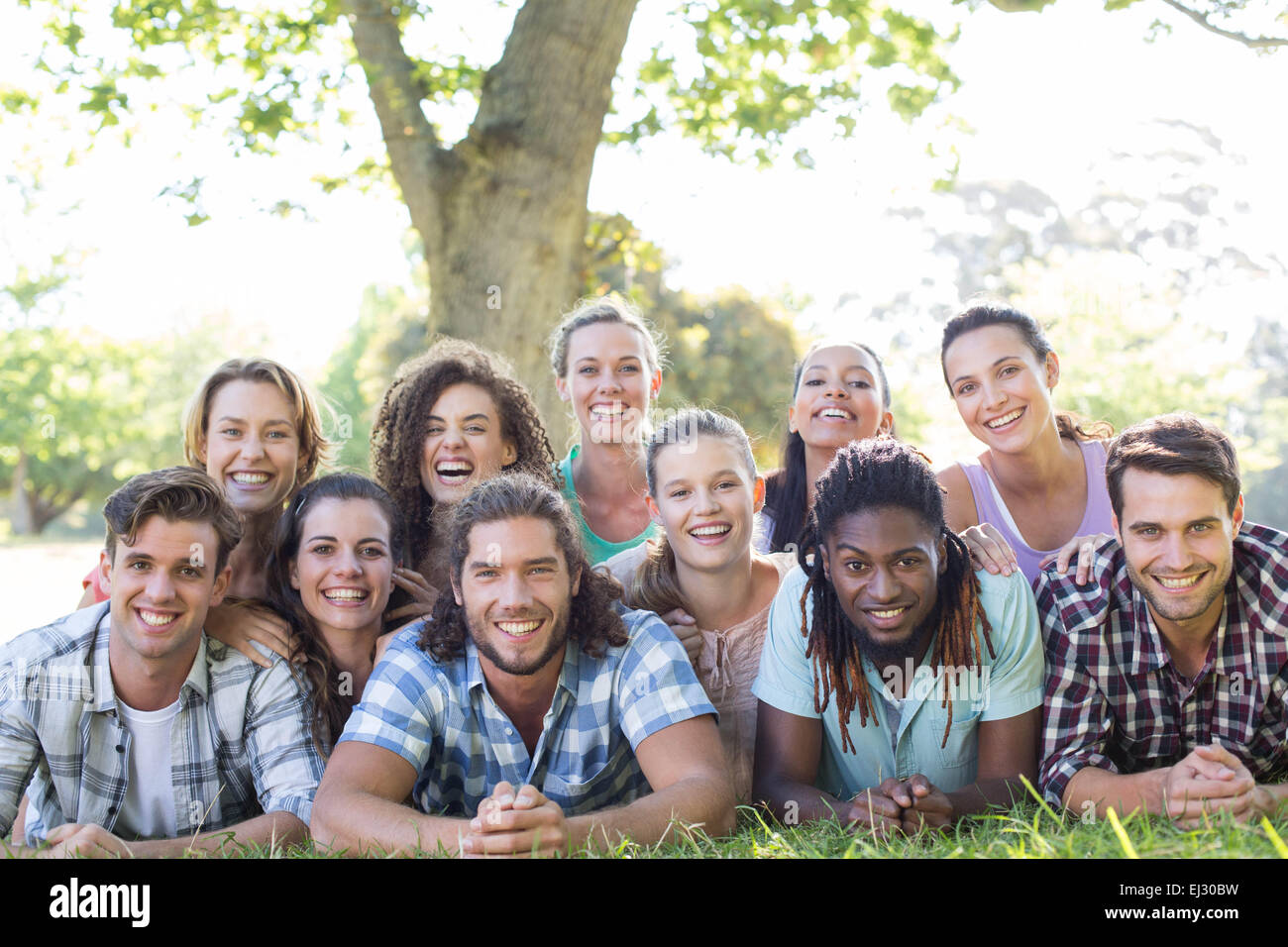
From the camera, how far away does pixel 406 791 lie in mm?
3898

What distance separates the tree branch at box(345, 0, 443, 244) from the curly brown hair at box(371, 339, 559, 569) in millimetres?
3852

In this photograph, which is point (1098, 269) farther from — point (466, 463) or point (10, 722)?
point (10, 722)

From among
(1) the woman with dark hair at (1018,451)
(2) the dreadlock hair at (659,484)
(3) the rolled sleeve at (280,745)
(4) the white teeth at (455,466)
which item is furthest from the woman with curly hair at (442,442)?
(1) the woman with dark hair at (1018,451)

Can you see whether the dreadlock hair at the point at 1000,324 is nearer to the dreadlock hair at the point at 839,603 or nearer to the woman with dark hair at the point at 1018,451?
the woman with dark hair at the point at 1018,451

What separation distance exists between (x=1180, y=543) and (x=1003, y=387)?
1.42 metres

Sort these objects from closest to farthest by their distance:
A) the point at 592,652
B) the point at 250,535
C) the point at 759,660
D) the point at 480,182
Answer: the point at 592,652
the point at 759,660
the point at 250,535
the point at 480,182

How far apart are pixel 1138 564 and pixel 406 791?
2.75 meters

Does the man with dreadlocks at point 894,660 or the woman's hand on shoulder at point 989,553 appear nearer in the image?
the man with dreadlocks at point 894,660

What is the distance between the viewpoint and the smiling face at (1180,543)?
3.88m

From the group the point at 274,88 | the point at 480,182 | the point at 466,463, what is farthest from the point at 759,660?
the point at 274,88

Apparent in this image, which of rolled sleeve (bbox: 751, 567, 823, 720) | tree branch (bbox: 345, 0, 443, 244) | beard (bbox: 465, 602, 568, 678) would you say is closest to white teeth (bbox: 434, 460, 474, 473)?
beard (bbox: 465, 602, 568, 678)

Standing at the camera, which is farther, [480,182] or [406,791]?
[480,182]

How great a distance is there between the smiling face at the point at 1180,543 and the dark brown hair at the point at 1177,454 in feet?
0.12

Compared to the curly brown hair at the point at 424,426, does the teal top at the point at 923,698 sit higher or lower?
lower
